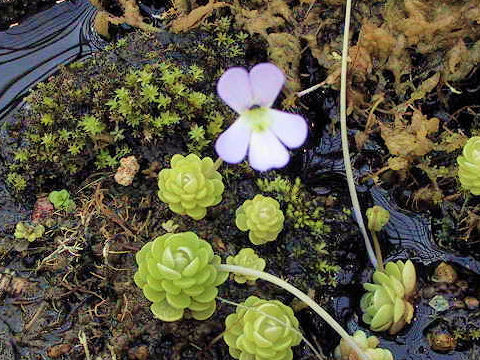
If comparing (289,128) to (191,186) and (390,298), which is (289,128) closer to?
(191,186)

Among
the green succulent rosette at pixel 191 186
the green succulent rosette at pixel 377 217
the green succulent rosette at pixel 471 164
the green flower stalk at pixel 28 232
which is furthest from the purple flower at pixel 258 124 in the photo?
the green flower stalk at pixel 28 232

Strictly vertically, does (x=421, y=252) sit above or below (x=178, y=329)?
below

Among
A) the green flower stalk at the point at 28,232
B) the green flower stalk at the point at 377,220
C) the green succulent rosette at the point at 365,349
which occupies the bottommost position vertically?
the green succulent rosette at the point at 365,349

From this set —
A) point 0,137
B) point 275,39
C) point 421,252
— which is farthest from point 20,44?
point 421,252

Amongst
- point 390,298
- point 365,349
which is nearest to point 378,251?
point 390,298

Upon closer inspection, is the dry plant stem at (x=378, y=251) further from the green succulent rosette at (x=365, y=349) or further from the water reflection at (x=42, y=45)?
the water reflection at (x=42, y=45)

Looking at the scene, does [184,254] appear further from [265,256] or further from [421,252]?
[421,252]
